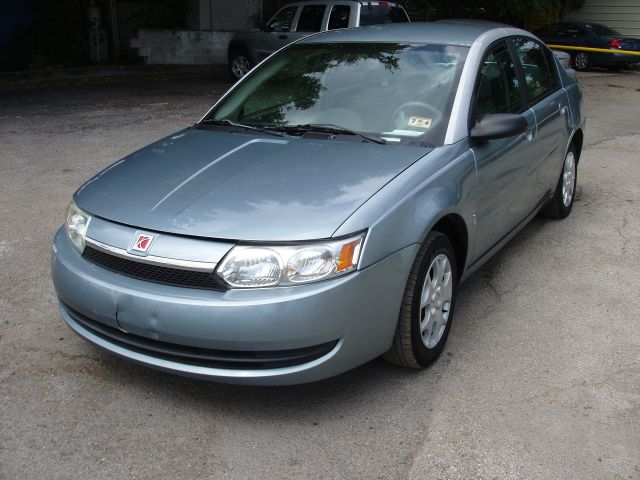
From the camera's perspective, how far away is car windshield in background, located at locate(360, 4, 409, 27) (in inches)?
517

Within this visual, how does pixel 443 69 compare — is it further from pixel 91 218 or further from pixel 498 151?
pixel 91 218

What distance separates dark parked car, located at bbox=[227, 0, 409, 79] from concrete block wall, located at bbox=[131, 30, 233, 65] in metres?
2.42

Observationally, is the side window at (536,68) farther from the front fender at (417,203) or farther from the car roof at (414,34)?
the front fender at (417,203)

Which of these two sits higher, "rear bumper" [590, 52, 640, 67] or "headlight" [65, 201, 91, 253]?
"headlight" [65, 201, 91, 253]

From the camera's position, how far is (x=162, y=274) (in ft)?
10.2

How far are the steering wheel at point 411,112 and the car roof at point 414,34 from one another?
0.60 metres

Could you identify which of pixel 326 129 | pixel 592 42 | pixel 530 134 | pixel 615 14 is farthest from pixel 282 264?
pixel 615 14

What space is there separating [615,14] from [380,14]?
1476 centimetres

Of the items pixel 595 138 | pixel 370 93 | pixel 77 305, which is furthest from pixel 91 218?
pixel 595 138

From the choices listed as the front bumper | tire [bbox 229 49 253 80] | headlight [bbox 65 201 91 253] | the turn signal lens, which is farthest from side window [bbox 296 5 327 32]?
the turn signal lens

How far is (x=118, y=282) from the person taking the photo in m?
3.17

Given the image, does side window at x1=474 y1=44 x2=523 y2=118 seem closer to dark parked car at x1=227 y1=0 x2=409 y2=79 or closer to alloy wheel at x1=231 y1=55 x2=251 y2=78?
dark parked car at x1=227 y1=0 x2=409 y2=79

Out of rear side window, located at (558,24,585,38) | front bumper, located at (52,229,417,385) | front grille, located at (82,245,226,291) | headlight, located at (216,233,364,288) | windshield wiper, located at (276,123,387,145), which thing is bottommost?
rear side window, located at (558,24,585,38)

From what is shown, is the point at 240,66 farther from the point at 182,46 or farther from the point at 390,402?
the point at 390,402
